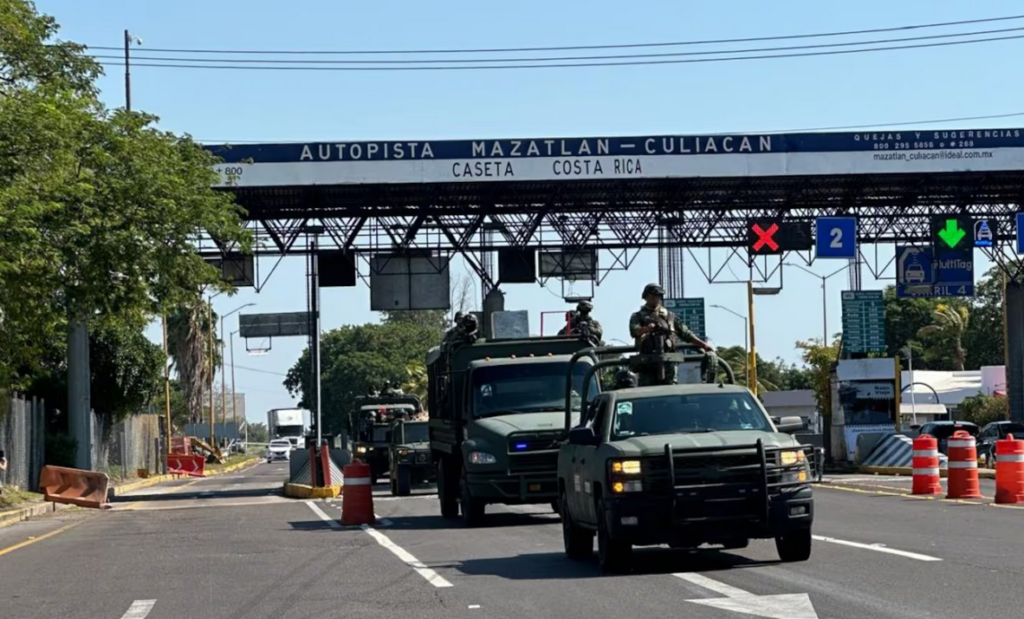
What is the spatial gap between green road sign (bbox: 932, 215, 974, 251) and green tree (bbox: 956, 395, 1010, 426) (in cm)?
2901

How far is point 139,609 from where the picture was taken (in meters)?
12.6

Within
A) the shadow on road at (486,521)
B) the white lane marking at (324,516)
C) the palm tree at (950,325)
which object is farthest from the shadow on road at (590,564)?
the palm tree at (950,325)

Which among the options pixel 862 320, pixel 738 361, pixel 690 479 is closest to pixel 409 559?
pixel 690 479

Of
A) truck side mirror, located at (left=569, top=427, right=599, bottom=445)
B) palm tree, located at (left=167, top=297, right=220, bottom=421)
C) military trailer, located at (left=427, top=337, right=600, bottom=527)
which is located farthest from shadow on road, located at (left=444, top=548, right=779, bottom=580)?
palm tree, located at (left=167, top=297, right=220, bottom=421)

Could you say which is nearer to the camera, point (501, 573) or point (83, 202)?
point (501, 573)

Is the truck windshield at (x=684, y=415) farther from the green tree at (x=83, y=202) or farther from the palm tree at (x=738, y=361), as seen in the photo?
the palm tree at (x=738, y=361)

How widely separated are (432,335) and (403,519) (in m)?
107

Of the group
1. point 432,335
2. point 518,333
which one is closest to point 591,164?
point 518,333

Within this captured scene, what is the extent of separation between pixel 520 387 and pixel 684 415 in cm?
824

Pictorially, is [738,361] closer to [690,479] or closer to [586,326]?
[586,326]

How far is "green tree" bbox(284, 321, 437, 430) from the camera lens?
123 meters

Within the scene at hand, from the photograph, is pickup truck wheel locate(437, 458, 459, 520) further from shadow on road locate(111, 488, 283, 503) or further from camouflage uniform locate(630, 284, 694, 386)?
shadow on road locate(111, 488, 283, 503)

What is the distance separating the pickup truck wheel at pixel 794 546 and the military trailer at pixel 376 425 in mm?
25323

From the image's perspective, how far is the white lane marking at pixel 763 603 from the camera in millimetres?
10594
